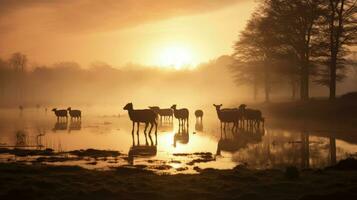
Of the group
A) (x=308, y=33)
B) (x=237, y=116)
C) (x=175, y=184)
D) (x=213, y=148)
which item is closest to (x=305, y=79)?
(x=308, y=33)

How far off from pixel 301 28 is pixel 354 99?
10.0 m

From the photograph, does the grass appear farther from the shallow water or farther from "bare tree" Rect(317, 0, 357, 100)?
"bare tree" Rect(317, 0, 357, 100)

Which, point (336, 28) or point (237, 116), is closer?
point (237, 116)

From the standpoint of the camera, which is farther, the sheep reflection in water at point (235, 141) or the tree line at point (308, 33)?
the tree line at point (308, 33)

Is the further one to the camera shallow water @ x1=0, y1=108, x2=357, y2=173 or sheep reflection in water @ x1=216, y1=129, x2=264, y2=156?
sheep reflection in water @ x1=216, y1=129, x2=264, y2=156

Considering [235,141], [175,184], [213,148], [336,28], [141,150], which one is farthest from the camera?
[336,28]

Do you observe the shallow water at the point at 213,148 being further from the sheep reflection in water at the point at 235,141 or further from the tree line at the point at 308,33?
the tree line at the point at 308,33

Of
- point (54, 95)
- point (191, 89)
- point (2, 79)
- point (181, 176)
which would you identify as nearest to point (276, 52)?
point (181, 176)

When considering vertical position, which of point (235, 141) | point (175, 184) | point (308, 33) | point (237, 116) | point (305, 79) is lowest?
point (175, 184)

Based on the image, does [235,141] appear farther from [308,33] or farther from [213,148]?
[308,33]

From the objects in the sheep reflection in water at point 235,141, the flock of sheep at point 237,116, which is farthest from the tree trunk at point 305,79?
the sheep reflection in water at point 235,141

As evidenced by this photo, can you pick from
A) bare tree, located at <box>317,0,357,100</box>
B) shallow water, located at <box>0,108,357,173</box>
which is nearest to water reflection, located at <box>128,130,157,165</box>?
shallow water, located at <box>0,108,357,173</box>

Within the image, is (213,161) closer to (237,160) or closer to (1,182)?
(237,160)

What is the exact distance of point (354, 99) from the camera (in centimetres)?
4366
